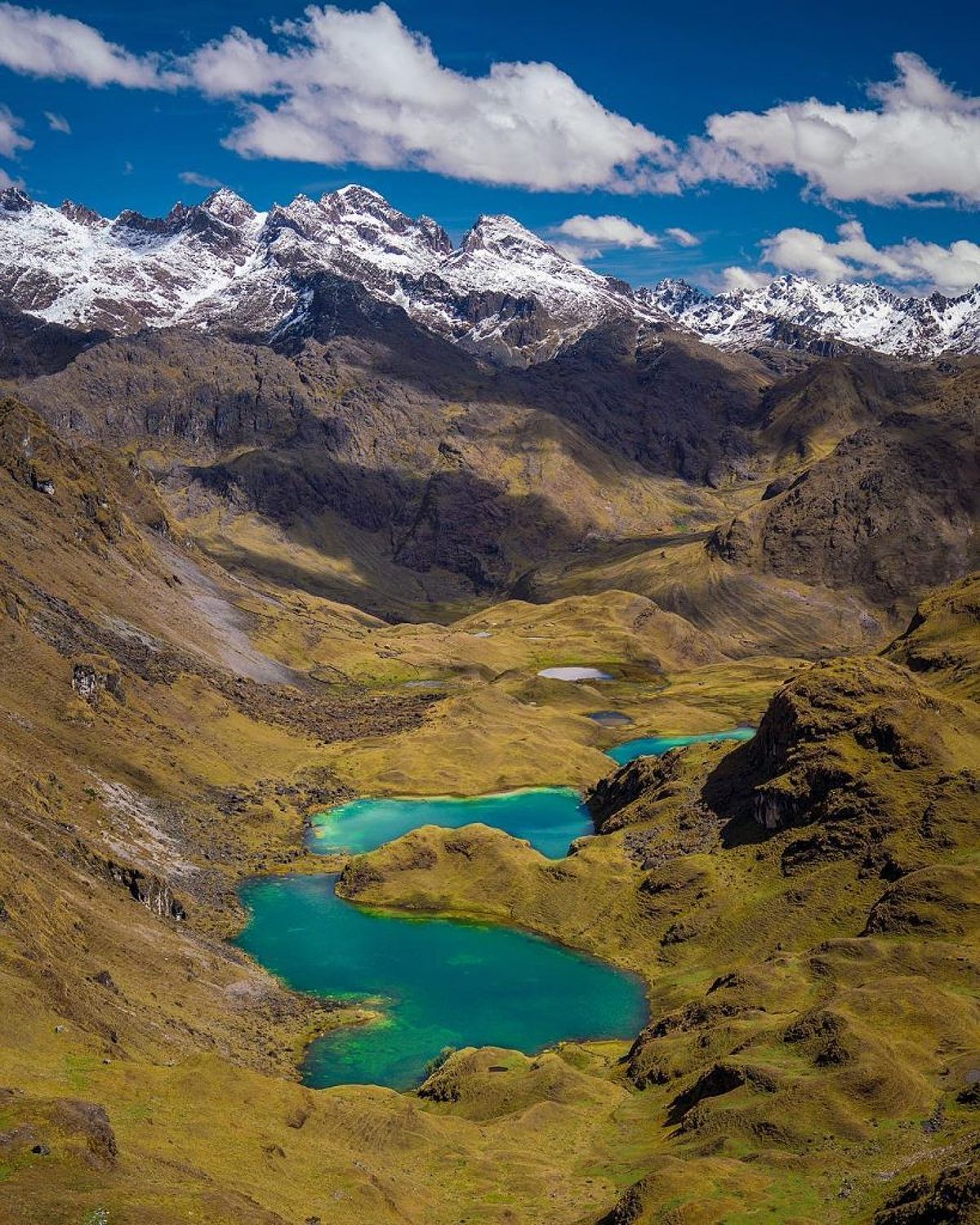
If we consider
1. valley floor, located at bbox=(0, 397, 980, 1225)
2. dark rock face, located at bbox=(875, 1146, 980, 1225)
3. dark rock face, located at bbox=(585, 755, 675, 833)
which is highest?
dark rock face, located at bbox=(585, 755, 675, 833)

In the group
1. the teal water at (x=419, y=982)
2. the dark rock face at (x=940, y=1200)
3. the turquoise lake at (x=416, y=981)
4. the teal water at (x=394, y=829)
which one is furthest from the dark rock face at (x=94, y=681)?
the dark rock face at (x=940, y=1200)

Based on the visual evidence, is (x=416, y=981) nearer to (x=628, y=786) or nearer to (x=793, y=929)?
(x=793, y=929)

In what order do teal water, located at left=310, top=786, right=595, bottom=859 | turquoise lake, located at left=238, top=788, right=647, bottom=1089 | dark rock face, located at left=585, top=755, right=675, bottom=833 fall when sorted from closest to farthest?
turquoise lake, located at left=238, top=788, right=647, bottom=1089, dark rock face, located at left=585, top=755, right=675, bottom=833, teal water, located at left=310, top=786, right=595, bottom=859

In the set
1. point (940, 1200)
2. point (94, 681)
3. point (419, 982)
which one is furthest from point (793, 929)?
point (94, 681)

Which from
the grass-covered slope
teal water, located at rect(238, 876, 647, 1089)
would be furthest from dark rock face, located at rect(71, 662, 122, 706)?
the grass-covered slope

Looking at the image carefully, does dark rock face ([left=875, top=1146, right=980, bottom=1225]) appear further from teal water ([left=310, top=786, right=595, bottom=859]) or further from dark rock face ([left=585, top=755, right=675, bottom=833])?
teal water ([left=310, top=786, right=595, bottom=859])

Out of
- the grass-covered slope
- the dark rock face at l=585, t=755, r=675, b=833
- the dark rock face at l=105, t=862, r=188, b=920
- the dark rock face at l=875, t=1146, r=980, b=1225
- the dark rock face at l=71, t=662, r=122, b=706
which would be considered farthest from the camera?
the dark rock face at l=585, t=755, r=675, b=833

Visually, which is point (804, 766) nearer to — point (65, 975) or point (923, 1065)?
point (923, 1065)
